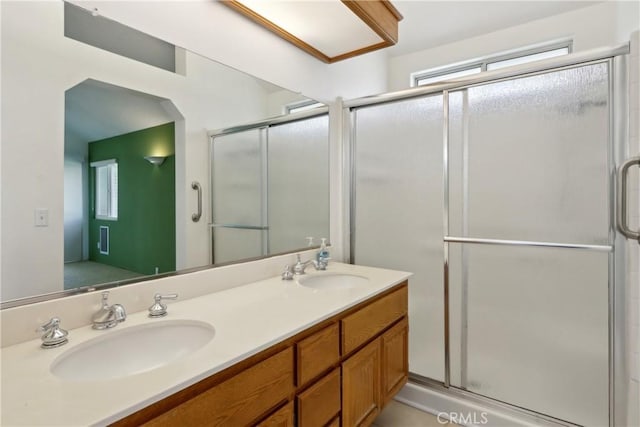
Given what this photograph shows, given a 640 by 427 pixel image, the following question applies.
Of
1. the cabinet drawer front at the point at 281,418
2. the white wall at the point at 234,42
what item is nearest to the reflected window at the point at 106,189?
the white wall at the point at 234,42

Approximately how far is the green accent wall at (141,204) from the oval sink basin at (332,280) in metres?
0.76

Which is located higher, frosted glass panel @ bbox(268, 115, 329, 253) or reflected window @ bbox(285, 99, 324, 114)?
reflected window @ bbox(285, 99, 324, 114)

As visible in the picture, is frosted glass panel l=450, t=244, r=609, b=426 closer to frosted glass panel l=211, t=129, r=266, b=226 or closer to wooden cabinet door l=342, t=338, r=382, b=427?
wooden cabinet door l=342, t=338, r=382, b=427

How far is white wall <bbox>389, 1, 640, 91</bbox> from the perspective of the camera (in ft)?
6.65

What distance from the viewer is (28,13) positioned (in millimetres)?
947

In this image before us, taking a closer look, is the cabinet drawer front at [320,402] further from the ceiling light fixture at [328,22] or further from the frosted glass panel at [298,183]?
the ceiling light fixture at [328,22]

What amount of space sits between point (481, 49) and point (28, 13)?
113 inches

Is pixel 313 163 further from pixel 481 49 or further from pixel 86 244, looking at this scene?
pixel 481 49

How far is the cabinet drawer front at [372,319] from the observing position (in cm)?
133

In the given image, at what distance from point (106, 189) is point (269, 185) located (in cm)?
90

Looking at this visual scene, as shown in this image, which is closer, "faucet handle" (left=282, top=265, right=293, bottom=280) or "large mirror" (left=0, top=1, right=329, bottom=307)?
"large mirror" (left=0, top=1, right=329, bottom=307)

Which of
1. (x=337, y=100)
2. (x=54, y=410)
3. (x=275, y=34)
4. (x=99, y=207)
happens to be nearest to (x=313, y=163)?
(x=337, y=100)

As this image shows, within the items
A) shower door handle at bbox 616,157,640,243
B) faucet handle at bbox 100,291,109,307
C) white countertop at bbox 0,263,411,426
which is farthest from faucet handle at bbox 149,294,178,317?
shower door handle at bbox 616,157,640,243

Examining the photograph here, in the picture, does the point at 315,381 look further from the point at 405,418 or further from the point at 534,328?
the point at 534,328
